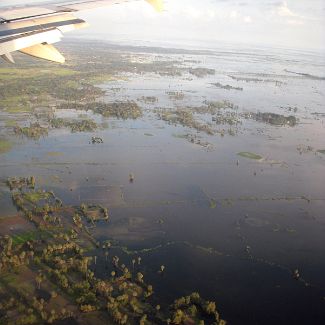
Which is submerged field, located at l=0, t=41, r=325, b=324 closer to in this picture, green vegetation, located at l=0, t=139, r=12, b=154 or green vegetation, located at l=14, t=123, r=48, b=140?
green vegetation, located at l=0, t=139, r=12, b=154

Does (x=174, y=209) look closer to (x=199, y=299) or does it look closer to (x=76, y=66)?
(x=199, y=299)

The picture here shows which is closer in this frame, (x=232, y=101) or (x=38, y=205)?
(x=38, y=205)

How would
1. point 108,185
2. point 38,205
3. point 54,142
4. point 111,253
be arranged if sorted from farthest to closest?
point 54,142 < point 108,185 < point 38,205 < point 111,253

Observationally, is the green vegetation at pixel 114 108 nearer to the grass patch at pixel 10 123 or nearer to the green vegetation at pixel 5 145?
the grass patch at pixel 10 123

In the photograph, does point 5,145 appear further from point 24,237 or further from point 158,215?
point 158,215

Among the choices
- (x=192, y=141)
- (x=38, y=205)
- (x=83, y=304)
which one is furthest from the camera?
(x=192, y=141)

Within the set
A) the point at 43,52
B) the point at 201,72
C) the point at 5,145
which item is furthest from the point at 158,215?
the point at 201,72

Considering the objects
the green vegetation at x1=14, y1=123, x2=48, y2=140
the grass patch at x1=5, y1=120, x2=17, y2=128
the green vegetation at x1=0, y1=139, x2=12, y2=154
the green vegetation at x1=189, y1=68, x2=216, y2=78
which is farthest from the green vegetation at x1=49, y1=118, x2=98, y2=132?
the green vegetation at x1=189, y1=68, x2=216, y2=78

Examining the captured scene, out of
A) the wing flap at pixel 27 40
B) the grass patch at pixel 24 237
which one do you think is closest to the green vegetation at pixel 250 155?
the grass patch at pixel 24 237

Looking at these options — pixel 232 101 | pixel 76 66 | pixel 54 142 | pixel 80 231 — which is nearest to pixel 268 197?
pixel 80 231
